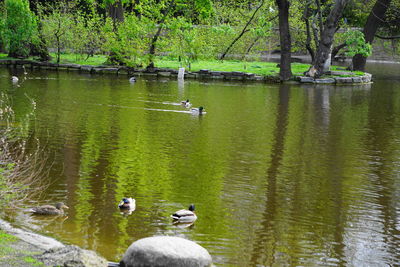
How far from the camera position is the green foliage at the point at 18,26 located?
1710 inches

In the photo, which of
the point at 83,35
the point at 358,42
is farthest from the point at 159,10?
the point at 358,42

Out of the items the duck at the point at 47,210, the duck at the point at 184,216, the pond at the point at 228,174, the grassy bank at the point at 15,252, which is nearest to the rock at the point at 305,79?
the pond at the point at 228,174

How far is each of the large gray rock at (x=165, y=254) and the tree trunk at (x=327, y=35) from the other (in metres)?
31.9

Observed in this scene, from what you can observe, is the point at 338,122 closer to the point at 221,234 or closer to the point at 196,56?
the point at 221,234

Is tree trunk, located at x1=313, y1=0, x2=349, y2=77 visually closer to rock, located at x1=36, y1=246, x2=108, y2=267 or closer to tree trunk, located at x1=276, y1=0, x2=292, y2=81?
tree trunk, located at x1=276, y1=0, x2=292, y2=81

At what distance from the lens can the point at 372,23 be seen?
46.0 metres

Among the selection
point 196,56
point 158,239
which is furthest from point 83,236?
point 196,56

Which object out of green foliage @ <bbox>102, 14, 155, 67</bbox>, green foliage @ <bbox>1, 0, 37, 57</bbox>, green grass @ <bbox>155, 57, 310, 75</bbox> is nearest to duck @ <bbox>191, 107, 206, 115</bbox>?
green grass @ <bbox>155, 57, 310, 75</bbox>

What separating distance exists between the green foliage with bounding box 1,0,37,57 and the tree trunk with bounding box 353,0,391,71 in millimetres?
24661

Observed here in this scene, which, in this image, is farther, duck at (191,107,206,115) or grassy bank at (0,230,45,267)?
duck at (191,107,206,115)

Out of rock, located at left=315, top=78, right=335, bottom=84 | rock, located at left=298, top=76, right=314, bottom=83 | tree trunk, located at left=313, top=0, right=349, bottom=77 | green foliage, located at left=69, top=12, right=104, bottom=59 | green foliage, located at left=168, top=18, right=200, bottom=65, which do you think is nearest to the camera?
tree trunk, located at left=313, top=0, right=349, bottom=77

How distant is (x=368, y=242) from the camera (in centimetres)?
1138

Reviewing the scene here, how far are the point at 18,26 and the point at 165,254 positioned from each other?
38.8 metres

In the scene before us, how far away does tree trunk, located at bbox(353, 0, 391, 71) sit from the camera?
4538 centimetres
